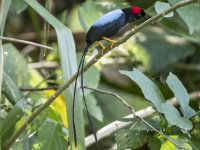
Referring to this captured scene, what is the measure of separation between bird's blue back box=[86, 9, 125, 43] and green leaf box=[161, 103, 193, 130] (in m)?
0.28

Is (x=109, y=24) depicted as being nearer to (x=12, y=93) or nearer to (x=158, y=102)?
(x=158, y=102)

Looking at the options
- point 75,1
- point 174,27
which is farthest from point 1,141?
point 75,1

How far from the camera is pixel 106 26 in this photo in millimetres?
1601

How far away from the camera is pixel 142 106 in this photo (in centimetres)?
310

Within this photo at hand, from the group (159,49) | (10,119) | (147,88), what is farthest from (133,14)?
(159,49)

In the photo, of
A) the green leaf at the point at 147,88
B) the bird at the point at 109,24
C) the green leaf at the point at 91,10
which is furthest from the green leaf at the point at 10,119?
the green leaf at the point at 91,10

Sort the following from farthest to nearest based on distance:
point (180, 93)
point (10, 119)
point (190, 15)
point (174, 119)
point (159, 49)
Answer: point (159, 49), point (190, 15), point (10, 119), point (180, 93), point (174, 119)

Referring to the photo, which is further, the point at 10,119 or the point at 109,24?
the point at 10,119

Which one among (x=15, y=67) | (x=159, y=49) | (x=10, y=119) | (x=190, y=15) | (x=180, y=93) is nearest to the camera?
(x=180, y=93)

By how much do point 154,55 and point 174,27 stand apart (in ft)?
3.14

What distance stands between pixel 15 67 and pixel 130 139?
870 millimetres

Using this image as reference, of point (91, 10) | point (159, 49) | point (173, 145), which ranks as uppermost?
point (91, 10)

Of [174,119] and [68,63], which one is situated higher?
[68,63]

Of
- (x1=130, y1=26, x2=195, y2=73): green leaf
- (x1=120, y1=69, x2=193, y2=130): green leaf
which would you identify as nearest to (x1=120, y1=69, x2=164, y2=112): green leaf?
(x1=120, y1=69, x2=193, y2=130): green leaf
